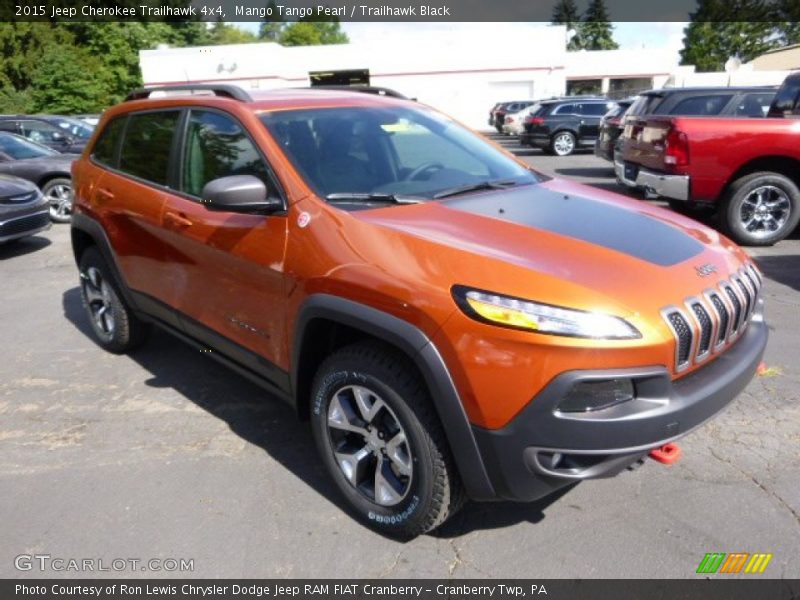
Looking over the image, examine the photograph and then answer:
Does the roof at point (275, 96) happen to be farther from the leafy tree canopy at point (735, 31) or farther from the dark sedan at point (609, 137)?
the leafy tree canopy at point (735, 31)

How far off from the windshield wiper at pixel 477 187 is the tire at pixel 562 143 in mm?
16667

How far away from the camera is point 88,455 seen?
11.5ft

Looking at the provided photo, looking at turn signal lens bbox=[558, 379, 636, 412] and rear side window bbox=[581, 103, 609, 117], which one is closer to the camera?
turn signal lens bbox=[558, 379, 636, 412]

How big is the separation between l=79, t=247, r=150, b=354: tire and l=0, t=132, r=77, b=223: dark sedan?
6040mm

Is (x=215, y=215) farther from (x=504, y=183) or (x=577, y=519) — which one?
(x=577, y=519)

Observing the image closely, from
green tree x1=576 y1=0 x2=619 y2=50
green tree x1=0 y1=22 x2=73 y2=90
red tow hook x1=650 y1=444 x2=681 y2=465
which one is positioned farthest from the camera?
green tree x1=576 y1=0 x2=619 y2=50

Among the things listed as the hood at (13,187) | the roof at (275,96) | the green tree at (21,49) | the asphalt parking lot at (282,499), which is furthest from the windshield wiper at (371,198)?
the green tree at (21,49)

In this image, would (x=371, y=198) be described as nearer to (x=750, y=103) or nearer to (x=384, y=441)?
(x=384, y=441)

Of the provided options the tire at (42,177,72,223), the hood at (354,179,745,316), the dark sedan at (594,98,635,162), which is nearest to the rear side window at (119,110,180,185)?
the hood at (354,179,745,316)

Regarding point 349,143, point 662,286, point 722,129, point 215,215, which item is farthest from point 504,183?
point 722,129

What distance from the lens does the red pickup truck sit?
7.05m

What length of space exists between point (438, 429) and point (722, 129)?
6221mm

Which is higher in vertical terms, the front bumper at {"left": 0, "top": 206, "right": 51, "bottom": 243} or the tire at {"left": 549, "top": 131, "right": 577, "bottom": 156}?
the tire at {"left": 549, "top": 131, "right": 577, "bottom": 156}

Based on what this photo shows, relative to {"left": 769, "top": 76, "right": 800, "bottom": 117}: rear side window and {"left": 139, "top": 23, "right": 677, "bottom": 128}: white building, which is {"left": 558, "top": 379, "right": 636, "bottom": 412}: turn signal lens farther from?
{"left": 139, "top": 23, "right": 677, "bottom": 128}: white building
